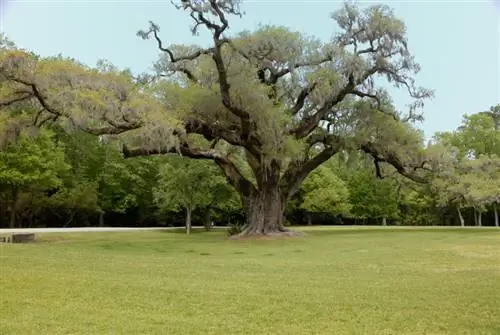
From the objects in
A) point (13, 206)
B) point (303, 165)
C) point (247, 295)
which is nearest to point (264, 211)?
point (303, 165)

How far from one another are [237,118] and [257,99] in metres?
2.86

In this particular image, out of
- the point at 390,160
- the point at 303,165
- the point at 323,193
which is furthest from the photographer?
the point at 323,193

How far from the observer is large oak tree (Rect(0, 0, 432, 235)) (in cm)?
2259

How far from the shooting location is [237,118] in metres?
28.8

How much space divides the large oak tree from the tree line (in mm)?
61

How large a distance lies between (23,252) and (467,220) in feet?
187

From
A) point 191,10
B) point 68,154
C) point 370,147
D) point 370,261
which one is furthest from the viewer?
point 68,154

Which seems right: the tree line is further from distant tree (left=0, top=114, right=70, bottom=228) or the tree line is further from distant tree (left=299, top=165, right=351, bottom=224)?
distant tree (left=299, top=165, right=351, bottom=224)

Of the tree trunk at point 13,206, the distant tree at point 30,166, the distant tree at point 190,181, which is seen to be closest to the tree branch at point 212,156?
the distant tree at point 190,181

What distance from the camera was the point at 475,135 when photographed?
182 feet

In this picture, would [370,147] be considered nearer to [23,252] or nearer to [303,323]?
[23,252]

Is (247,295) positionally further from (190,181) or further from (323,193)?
(323,193)

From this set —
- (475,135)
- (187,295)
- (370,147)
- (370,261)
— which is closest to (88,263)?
(187,295)

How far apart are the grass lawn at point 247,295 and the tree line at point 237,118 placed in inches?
324
